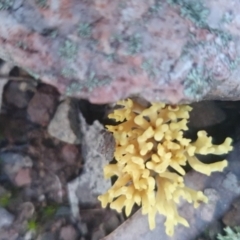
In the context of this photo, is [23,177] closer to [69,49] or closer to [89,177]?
[89,177]

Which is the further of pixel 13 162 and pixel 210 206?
pixel 13 162

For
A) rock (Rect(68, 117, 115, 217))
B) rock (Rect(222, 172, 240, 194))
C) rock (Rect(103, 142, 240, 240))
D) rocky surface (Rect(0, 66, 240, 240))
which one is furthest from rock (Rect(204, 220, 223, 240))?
rock (Rect(68, 117, 115, 217))

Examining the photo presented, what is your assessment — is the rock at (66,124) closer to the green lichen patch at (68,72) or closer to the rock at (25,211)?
the rock at (25,211)

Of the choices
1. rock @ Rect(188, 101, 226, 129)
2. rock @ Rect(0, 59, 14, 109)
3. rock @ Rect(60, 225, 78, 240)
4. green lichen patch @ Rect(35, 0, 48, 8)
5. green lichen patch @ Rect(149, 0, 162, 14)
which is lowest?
rock @ Rect(60, 225, 78, 240)

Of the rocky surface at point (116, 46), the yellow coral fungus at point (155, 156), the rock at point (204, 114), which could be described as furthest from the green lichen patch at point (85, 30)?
the rock at point (204, 114)

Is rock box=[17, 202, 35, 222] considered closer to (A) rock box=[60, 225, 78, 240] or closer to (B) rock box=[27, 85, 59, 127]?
(A) rock box=[60, 225, 78, 240]

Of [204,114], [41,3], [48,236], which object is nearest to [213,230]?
[204,114]
